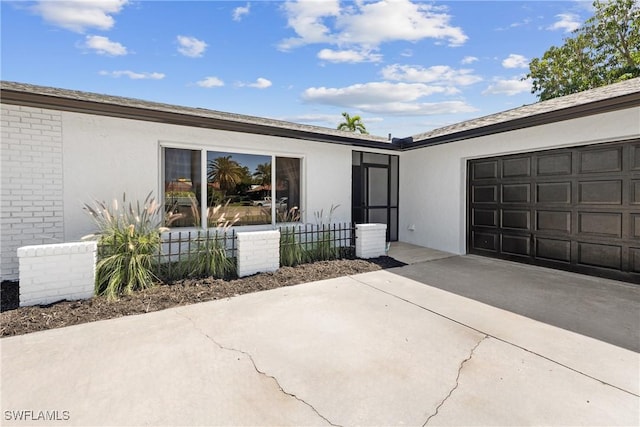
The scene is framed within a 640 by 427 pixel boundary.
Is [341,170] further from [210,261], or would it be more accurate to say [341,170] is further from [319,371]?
[319,371]

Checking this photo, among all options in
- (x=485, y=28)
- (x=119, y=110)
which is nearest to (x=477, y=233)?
(x=485, y=28)

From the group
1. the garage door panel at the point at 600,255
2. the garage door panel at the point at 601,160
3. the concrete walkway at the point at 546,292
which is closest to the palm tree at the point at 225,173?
the concrete walkway at the point at 546,292

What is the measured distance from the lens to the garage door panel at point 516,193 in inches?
271

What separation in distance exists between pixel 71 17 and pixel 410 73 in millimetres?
9645

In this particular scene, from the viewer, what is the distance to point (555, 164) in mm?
6418

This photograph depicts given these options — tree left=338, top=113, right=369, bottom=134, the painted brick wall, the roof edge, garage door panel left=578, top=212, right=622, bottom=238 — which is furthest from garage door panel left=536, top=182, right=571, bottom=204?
tree left=338, top=113, right=369, bottom=134

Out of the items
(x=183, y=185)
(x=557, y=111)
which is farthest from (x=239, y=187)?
(x=557, y=111)

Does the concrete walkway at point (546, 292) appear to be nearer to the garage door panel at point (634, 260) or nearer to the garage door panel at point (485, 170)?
the garage door panel at point (634, 260)

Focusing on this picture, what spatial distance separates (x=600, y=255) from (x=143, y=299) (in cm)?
808

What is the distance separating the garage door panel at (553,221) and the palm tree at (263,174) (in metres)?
6.18

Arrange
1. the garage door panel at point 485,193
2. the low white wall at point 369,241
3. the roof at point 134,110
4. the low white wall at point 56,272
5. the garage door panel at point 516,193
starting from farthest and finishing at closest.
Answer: the garage door panel at point 485,193, the low white wall at point 369,241, the garage door panel at point 516,193, the roof at point 134,110, the low white wall at point 56,272

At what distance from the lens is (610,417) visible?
219cm

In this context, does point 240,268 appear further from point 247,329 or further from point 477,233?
point 477,233

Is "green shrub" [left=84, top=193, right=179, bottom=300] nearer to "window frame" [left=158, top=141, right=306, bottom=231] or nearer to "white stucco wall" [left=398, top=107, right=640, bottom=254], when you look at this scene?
"window frame" [left=158, top=141, right=306, bottom=231]
